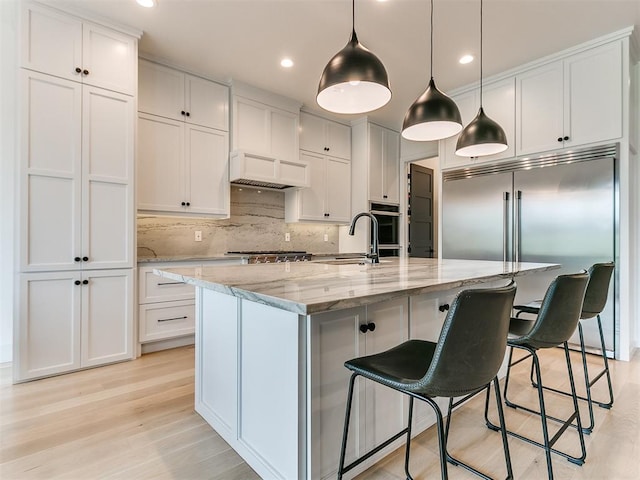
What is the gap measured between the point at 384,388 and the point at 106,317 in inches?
92.2

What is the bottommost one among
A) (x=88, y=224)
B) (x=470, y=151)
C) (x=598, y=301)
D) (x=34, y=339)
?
(x=34, y=339)

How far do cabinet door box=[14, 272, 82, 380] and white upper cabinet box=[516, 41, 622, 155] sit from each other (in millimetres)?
4230

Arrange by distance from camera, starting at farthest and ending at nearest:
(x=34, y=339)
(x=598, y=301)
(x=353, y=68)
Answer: (x=34, y=339) < (x=598, y=301) < (x=353, y=68)

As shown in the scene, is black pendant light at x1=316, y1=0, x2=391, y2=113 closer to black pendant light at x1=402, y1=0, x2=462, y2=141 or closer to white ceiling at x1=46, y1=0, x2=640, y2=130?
black pendant light at x1=402, y1=0, x2=462, y2=141

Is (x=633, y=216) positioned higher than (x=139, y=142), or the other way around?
(x=139, y=142)

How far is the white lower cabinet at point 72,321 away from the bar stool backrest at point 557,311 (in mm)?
2825

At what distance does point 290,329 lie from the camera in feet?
4.11

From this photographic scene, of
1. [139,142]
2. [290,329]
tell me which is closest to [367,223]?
[139,142]

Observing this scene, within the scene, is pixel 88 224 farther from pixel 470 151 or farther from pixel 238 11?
pixel 470 151

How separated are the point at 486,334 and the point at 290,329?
65 cm

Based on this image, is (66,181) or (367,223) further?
(367,223)

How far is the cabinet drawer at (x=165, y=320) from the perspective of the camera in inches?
118

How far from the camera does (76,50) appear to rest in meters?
2.62

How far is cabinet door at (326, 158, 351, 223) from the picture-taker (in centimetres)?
474
